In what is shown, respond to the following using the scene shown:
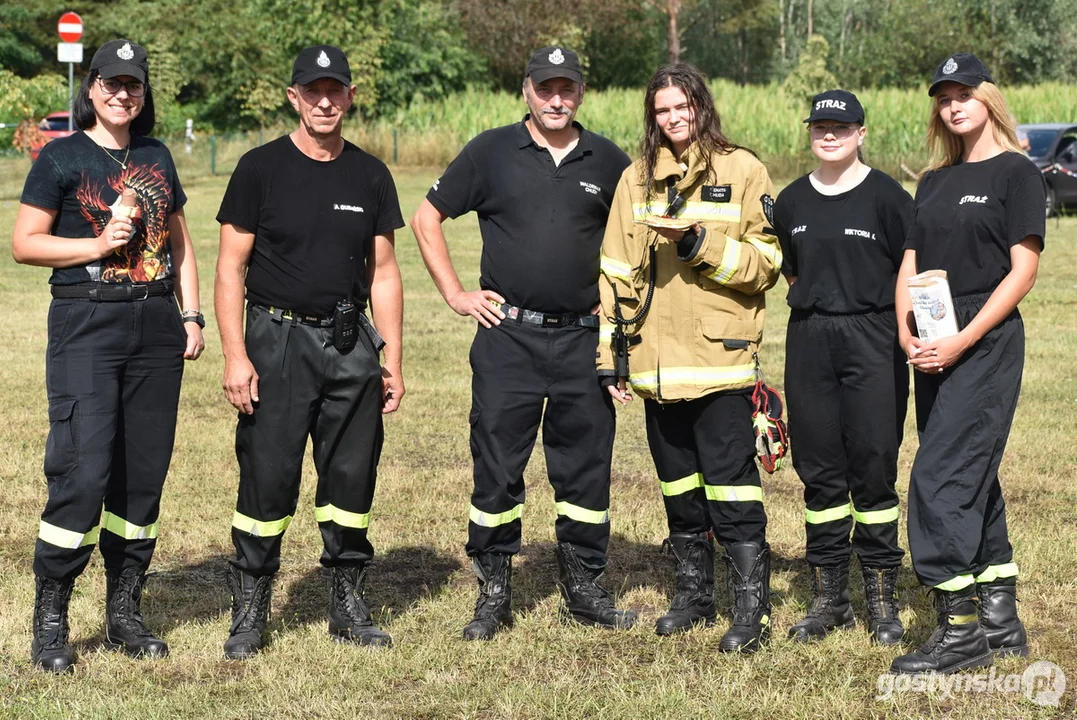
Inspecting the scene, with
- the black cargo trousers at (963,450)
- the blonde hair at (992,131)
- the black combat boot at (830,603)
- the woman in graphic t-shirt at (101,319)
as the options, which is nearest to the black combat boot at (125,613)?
the woman in graphic t-shirt at (101,319)

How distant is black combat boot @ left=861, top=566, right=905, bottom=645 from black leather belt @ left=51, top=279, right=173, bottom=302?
3.08 metres

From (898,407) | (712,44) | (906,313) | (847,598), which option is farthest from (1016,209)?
(712,44)

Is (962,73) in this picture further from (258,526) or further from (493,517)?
(258,526)

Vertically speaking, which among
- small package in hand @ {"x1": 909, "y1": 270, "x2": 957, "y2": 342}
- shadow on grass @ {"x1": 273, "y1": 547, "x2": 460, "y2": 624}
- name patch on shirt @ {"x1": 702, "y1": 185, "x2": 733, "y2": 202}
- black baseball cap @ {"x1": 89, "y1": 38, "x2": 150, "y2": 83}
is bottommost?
shadow on grass @ {"x1": 273, "y1": 547, "x2": 460, "y2": 624}

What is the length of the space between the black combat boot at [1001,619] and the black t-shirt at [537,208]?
1.92 m

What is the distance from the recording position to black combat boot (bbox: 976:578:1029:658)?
528 cm

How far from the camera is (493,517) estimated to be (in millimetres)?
5773

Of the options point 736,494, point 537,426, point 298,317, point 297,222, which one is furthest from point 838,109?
point 298,317

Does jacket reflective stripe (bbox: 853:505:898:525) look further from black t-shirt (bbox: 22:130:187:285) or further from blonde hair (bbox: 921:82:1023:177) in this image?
black t-shirt (bbox: 22:130:187:285)

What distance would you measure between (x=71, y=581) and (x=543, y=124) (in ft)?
8.37

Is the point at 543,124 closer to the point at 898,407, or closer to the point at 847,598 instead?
the point at 898,407

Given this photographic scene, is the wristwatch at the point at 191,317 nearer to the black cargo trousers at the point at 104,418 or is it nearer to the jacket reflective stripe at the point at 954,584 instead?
the black cargo trousers at the point at 104,418

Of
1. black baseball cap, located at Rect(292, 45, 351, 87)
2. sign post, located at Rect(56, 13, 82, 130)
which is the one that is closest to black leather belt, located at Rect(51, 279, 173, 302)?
black baseball cap, located at Rect(292, 45, 351, 87)

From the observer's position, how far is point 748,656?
540 centimetres
